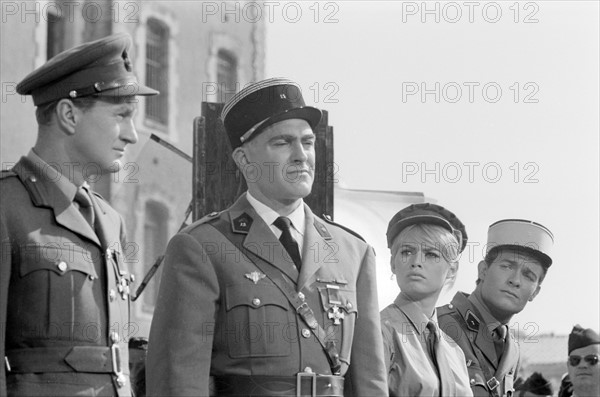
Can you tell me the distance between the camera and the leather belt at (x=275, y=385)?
5.77 m

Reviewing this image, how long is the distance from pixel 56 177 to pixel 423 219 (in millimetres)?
2430

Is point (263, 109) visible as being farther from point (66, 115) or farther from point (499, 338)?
point (499, 338)

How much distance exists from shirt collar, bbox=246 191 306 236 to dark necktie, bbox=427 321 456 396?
1389 millimetres

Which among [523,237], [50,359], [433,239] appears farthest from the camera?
[523,237]

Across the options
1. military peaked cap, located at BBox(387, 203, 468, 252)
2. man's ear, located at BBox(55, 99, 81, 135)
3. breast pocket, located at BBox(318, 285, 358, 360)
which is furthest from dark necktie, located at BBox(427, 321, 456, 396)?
man's ear, located at BBox(55, 99, 81, 135)

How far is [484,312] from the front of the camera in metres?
8.32

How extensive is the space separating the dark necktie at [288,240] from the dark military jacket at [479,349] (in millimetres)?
2176

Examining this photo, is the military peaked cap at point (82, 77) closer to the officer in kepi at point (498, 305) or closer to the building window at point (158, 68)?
the officer in kepi at point (498, 305)

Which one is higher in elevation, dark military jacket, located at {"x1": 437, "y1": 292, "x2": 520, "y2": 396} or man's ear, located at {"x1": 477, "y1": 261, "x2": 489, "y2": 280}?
man's ear, located at {"x1": 477, "y1": 261, "x2": 489, "y2": 280}

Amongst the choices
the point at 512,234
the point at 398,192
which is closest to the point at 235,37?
the point at 398,192

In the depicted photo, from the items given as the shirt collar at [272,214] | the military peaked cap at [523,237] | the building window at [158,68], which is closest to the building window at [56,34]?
the building window at [158,68]

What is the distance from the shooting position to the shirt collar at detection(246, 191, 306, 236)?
6129 mm

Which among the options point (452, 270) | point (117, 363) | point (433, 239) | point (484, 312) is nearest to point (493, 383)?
point (484, 312)

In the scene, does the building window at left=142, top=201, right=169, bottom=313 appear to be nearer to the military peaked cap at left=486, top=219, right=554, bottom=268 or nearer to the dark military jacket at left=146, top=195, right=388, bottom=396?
the military peaked cap at left=486, top=219, right=554, bottom=268
